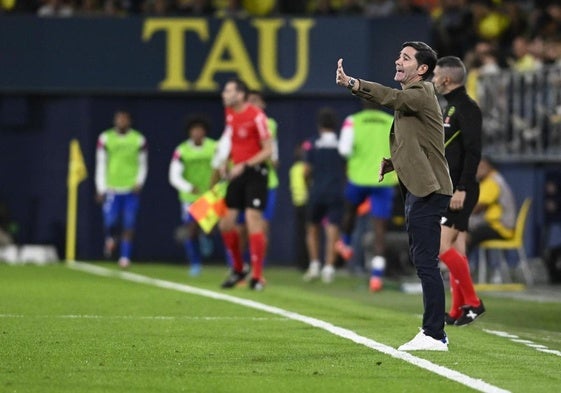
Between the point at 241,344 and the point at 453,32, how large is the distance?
16.0 m

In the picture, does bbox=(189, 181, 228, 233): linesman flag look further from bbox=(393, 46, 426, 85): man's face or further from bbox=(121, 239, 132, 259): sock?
bbox=(393, 46, 426, 85): man's face

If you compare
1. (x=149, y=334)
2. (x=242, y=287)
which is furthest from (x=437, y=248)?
(x=242, y=287)

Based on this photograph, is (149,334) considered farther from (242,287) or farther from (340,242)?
(340,242)

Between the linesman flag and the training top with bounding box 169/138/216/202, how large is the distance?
431 centimetres

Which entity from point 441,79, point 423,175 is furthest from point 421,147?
point 441,79

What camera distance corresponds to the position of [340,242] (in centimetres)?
2078

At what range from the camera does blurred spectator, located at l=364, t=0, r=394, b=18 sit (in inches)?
1051

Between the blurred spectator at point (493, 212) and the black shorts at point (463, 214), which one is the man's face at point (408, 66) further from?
the blurred spectator at point (493, 212)

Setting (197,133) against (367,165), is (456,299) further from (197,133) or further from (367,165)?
(197,133)

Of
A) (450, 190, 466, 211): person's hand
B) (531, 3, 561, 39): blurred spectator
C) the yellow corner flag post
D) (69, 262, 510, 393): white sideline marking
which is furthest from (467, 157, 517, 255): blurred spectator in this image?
the yellow corner flag post

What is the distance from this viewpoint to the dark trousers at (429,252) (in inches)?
416

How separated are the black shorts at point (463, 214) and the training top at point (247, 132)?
4.45 meters

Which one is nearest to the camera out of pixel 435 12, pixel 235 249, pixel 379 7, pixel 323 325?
pixel 323 325

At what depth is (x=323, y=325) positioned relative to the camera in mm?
12578
